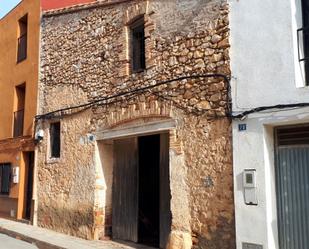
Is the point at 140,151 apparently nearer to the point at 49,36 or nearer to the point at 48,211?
the point at 48,211

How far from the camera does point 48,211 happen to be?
12242mm

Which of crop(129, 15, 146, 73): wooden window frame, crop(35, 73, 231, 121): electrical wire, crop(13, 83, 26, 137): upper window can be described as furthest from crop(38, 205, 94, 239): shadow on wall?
crop(129, 15, 146, 73): wooden window frame

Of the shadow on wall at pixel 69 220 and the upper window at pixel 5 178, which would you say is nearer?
the shadow on wall at pixel 69 220

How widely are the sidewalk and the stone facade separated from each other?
0.34 metres

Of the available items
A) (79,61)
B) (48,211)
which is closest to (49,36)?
(79,61)

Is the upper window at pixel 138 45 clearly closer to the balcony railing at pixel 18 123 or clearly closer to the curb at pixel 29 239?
the curb at pixel 29 239

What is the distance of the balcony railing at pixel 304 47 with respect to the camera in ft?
21.9

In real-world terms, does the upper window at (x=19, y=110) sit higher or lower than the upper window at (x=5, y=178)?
higher

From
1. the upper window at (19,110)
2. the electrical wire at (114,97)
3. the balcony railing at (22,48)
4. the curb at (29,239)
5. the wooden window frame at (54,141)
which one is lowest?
the curb at (29,239)

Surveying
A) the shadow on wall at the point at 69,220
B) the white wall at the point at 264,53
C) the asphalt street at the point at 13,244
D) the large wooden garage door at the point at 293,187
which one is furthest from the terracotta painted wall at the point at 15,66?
the large wooden garage door at the point at 293,187

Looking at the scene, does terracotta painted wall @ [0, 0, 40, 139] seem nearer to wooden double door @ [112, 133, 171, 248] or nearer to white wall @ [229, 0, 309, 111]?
wooden double door @ [112, 133, 171, 248]

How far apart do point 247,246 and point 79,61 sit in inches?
276

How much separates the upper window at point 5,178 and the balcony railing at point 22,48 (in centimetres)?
384

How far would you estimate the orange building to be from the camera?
1395 centimetres
